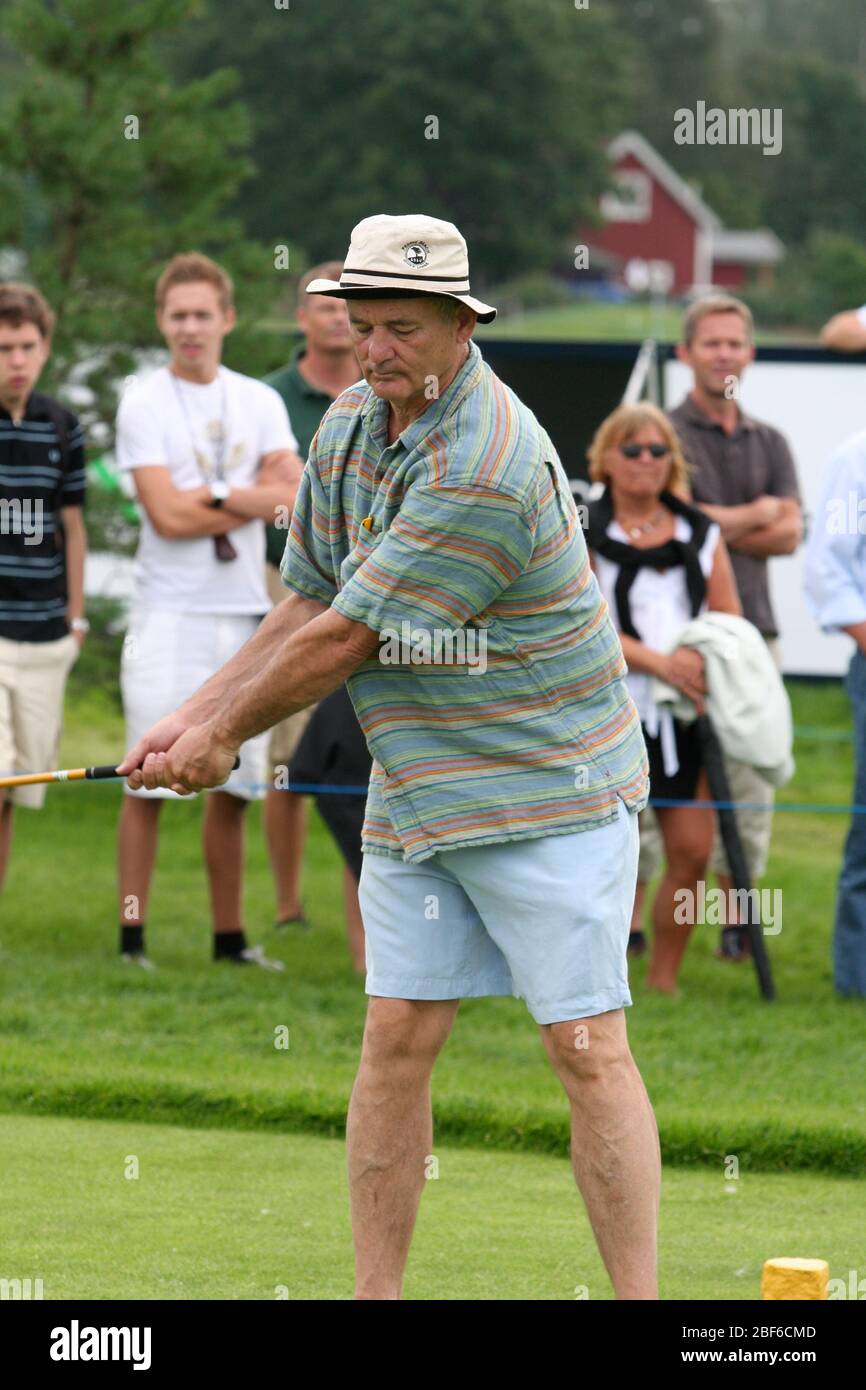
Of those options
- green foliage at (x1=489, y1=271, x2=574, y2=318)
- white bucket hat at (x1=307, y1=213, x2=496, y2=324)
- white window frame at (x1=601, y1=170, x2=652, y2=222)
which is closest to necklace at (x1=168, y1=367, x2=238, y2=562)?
white bucket hat at (x1=307, y1=213, x2=496, y2=324)

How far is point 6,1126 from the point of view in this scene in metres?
5.98

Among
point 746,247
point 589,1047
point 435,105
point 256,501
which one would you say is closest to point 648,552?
point 256,501

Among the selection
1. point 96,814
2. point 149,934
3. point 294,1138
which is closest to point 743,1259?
point 294,1138

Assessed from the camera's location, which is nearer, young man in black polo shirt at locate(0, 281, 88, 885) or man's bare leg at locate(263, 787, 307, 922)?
young man in black polo shirt at locate(0, 281, 88, 885)

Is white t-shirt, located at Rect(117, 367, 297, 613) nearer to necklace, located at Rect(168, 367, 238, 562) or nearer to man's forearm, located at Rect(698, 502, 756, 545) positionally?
necklace, located at Rect(168, 367, 238, 562)

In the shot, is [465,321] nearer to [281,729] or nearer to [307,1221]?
[307,1221]

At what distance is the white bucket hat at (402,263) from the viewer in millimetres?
4098

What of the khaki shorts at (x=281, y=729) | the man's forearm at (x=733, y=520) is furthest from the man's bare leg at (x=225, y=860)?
the man's forearm at (x=733, y=520)

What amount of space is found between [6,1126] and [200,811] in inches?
237

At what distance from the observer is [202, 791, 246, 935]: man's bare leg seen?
823 cm

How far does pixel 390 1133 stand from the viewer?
14.5ft

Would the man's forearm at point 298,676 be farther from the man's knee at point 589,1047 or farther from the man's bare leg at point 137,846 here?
the man's bare leg at point 137,846

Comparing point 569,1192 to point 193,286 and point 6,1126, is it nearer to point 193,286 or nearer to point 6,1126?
point 6,1126

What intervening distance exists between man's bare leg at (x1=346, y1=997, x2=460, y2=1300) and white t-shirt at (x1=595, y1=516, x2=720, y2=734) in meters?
3.72
